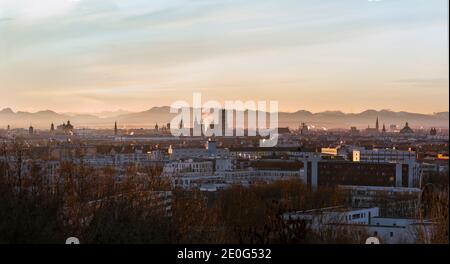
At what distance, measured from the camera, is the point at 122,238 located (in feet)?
9.12

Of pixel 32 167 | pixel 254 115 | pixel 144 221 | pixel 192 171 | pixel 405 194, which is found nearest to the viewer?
pixel 254 115

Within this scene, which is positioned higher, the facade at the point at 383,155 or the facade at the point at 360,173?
the facade at the point at 383,155

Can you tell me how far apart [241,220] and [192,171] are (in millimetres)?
9054

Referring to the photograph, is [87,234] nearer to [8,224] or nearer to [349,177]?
[8,224]

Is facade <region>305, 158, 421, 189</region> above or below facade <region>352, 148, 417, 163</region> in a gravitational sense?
below

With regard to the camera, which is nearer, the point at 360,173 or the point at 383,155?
the point at 360,173

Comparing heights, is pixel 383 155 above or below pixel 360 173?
above

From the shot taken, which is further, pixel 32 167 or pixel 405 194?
pixel 405 194

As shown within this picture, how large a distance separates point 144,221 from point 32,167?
1.81 metres
